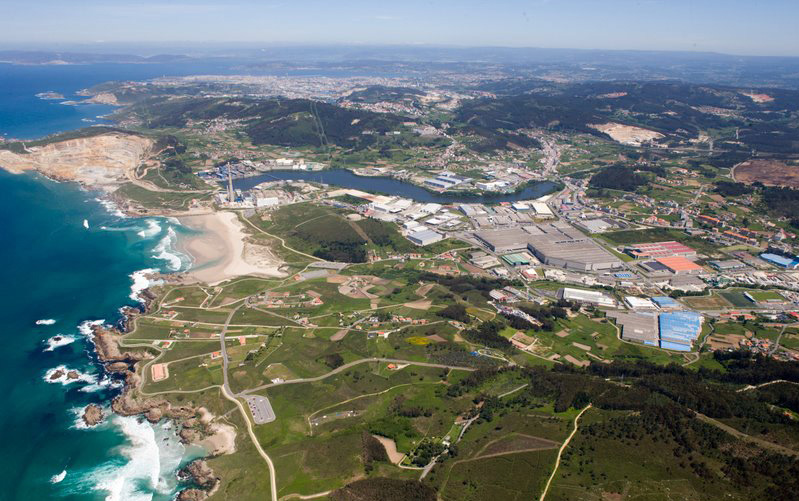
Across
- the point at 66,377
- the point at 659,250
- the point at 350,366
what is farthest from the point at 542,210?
the point at 66,377

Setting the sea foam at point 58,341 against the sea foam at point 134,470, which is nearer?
the sea foam at point 134,470

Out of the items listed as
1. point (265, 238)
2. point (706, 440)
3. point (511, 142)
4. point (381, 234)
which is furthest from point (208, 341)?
point (511, 142)

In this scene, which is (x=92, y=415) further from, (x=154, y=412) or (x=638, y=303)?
(x=638, y=303)

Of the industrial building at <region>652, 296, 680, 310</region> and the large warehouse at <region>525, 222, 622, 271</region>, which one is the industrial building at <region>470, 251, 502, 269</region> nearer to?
the large warehouse at <region>525, 222, 622, 271</region>

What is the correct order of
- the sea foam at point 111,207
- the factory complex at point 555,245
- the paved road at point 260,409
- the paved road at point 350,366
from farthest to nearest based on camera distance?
the sea foam at point 111,207 → the factory complex at point 555,245 → the paved road at point 350,366 → the paved road at point 260,409

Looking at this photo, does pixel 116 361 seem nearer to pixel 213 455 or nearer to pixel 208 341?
pixel 208 341

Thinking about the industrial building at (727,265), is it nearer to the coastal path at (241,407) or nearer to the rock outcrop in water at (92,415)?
the coastal path at (241,407)

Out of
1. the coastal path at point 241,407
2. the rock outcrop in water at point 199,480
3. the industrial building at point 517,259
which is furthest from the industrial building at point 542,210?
the rock outcrop in water at point 199,480
